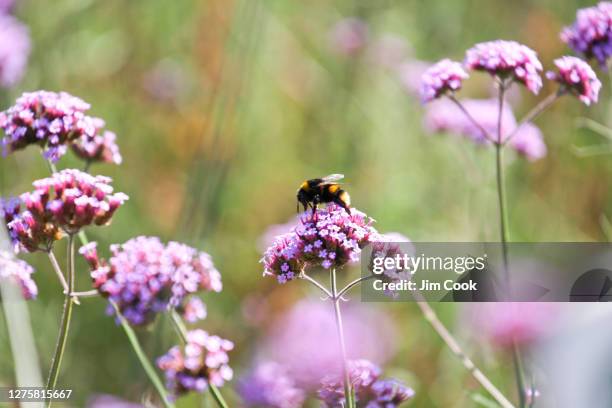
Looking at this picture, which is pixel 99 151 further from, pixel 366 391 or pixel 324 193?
pixel 366 391

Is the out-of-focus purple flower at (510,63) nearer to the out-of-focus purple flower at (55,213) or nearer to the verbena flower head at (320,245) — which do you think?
the verbena flower head at (320,245)

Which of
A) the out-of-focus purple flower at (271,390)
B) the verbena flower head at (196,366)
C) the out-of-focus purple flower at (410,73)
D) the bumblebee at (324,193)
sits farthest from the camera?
the out-of-focus purple flower at (410,73)

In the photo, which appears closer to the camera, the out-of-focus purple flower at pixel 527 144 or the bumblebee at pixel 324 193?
the bumblebee at pixel 324 193

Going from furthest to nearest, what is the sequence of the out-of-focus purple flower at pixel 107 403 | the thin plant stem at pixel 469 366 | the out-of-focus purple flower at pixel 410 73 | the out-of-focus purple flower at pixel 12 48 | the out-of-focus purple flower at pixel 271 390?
Result: 1. the out-of-focus purple flower at pixel 410 73
2. the out-of-focus purple flower at pixel 12 48
3. the out-of-focus purple flower at pixel 107 403
4. the out-of-focus purple flower at pixel 271 390
5. the thin plant stem at pixel 469 366

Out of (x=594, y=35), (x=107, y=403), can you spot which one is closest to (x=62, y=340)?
(x=107, y=403)

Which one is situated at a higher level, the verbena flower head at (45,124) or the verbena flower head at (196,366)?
the verbena flower head at (45,124)

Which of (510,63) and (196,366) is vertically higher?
(510,63)

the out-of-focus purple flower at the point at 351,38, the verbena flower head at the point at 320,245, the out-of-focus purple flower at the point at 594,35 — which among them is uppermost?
the out-of-focus purple flower at the point at 351,38

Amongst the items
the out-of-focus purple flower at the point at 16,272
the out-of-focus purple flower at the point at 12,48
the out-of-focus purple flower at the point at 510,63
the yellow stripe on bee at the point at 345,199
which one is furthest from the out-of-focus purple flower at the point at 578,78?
the out-of-focus purple flower at the point at 12,48
